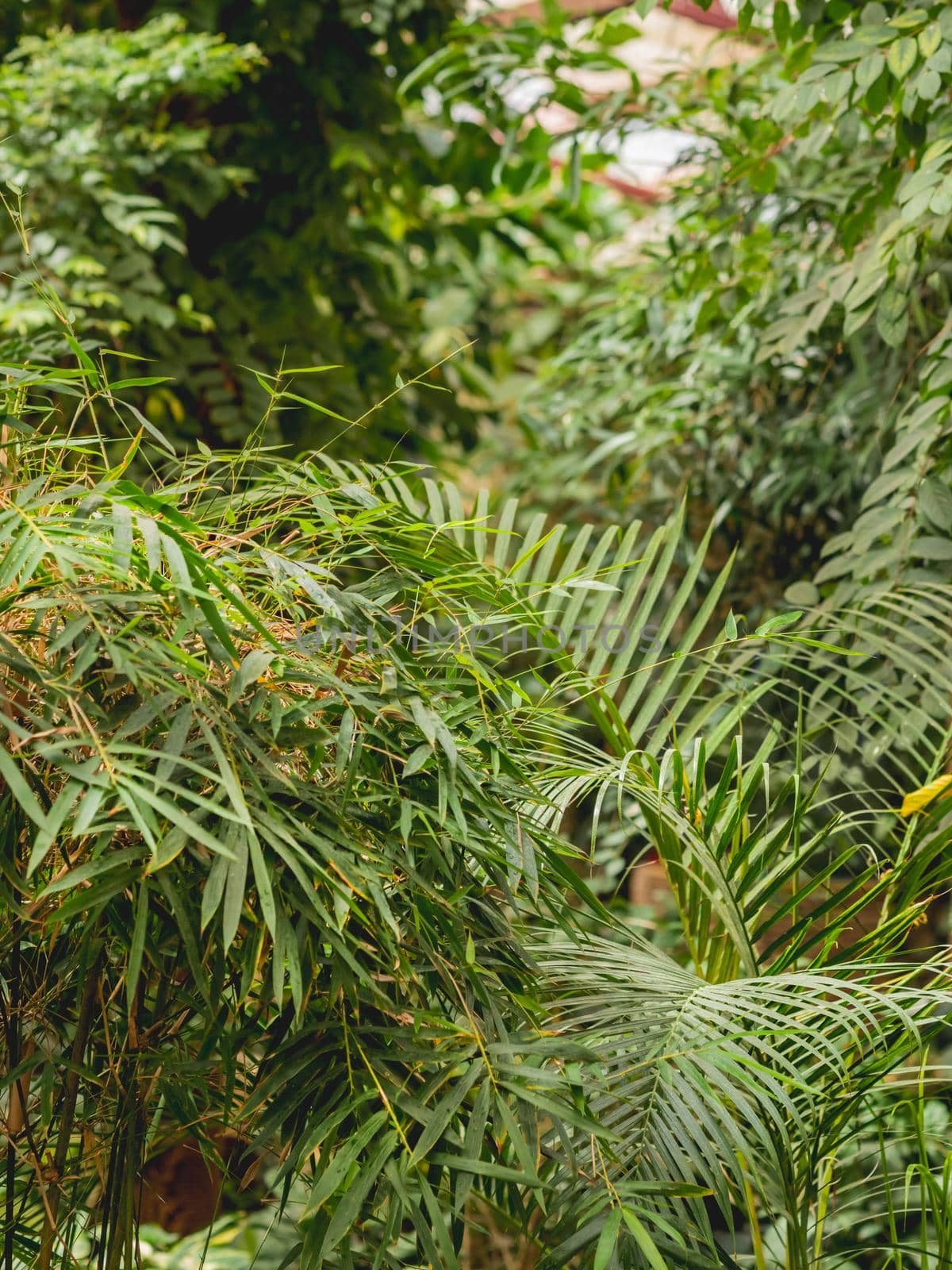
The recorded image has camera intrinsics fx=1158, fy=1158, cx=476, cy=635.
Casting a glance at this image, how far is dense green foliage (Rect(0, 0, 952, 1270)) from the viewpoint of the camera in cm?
70

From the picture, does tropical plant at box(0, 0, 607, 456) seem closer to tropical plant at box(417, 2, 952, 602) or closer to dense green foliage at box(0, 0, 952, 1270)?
dense green foliage at box(0, 0, 952, 1270)

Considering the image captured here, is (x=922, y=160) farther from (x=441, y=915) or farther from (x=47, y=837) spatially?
(x=47, y=837)

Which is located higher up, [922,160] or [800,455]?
[922,160]

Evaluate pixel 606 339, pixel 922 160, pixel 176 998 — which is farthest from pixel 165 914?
pixel 606 339

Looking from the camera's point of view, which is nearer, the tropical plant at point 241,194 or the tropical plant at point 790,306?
the tropical plant at point 790,306

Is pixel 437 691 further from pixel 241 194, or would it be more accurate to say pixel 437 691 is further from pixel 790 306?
pixel 241 194

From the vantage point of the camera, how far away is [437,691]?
2.78 ft

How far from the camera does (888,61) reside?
1234mm

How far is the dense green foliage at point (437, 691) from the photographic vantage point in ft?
2.30

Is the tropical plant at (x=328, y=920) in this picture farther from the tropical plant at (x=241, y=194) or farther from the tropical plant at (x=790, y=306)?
the tropical plant at (x=241, y=194)

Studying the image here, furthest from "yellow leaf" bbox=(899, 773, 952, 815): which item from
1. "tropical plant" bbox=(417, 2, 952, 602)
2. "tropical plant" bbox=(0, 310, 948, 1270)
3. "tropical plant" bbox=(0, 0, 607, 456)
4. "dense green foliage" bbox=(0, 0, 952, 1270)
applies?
"tropical plant" bbox=(0, 0, 607, 456)

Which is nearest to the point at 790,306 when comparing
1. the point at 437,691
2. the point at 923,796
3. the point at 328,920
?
the point at 923,796

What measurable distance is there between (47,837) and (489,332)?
7.79 feet

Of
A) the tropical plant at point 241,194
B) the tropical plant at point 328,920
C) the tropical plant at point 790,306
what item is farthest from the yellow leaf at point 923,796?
the tropical plant at point 241,194
